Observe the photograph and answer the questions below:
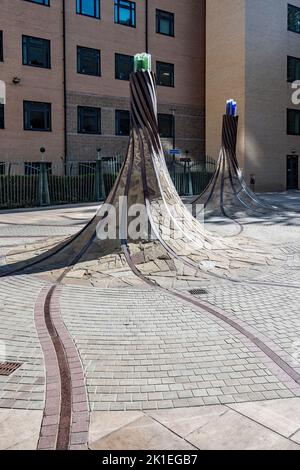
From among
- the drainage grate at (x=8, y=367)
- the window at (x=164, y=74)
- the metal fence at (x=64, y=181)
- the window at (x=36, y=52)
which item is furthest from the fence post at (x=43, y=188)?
the drainage grate at (x=8, y=367)

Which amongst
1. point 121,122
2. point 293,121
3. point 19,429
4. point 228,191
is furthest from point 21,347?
point 293,121

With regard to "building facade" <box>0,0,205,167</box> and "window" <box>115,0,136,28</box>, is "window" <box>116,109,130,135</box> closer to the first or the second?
"building facade" <box>0,0,205,167</box>

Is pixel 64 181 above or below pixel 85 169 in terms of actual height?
below

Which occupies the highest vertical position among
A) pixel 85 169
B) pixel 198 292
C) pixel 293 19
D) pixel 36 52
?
pixel 293 19

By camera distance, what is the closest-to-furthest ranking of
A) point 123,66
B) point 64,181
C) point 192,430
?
point 192,430 → point 64,181 → point 123,66

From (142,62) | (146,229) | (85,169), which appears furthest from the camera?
(85,169)

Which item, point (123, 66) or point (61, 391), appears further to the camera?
point (123, 66)

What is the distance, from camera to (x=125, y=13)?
29328mm

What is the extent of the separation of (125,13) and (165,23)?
3.28 metres

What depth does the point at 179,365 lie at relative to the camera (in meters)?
4.46

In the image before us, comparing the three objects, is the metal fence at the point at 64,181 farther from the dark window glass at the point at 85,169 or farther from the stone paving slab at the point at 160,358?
the stone paving slab at the point at 160,358

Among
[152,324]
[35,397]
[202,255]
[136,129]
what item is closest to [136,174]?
[136,129]

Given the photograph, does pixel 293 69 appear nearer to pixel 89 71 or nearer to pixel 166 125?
pixel 166 125

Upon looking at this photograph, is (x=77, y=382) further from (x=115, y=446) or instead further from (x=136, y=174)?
(x=136, y=174)
